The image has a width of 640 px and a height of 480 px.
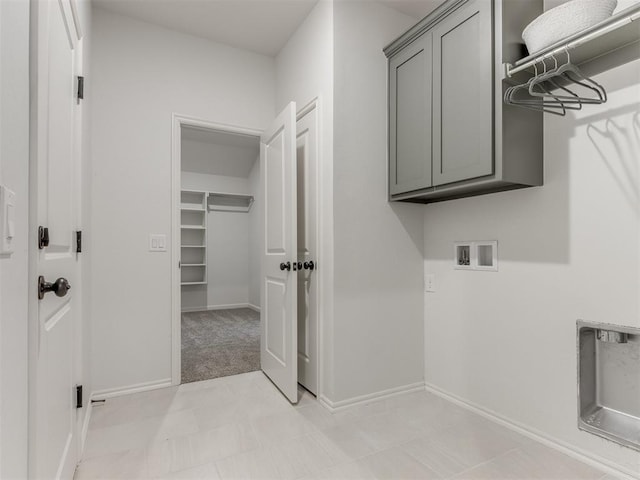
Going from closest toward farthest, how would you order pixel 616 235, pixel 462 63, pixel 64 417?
1. pixel 64 417
2. pixel 616 235
3. pixel 462 63

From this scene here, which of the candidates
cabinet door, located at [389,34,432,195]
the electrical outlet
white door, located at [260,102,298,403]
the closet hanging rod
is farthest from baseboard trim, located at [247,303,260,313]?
the closet hanging rod

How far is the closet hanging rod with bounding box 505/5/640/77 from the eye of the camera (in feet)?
4.14

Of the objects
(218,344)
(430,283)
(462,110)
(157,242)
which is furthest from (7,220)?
(218,344)

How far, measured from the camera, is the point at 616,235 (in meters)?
1.57

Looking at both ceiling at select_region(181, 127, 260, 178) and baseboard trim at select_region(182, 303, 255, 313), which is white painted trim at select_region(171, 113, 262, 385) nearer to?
ceiling at select_region(181, 127, 260, 178)

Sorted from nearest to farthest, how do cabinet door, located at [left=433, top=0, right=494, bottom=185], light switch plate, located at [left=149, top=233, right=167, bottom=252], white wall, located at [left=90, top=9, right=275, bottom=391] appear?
cabinet door, located at [left=433, top=0, right=494, bottom=185] → white wall, located at [left=90, top=9, right=275, bottom=391] → light switch plate, located at [left=149, top=233, right=167, bottom=252]

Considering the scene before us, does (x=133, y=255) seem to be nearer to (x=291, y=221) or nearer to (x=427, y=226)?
(x=291, y=221)

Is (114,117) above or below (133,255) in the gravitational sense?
above

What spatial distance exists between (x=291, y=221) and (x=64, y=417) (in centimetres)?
149

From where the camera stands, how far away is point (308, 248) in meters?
2.56

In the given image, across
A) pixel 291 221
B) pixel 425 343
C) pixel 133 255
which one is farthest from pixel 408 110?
pixel 133 255

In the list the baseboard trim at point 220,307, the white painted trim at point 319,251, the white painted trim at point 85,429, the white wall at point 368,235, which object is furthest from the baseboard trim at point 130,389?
the baseboard trim at point 220,307

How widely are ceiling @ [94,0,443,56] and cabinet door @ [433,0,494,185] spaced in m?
0.67

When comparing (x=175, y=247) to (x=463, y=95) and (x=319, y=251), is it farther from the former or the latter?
(x=463, y=95)
